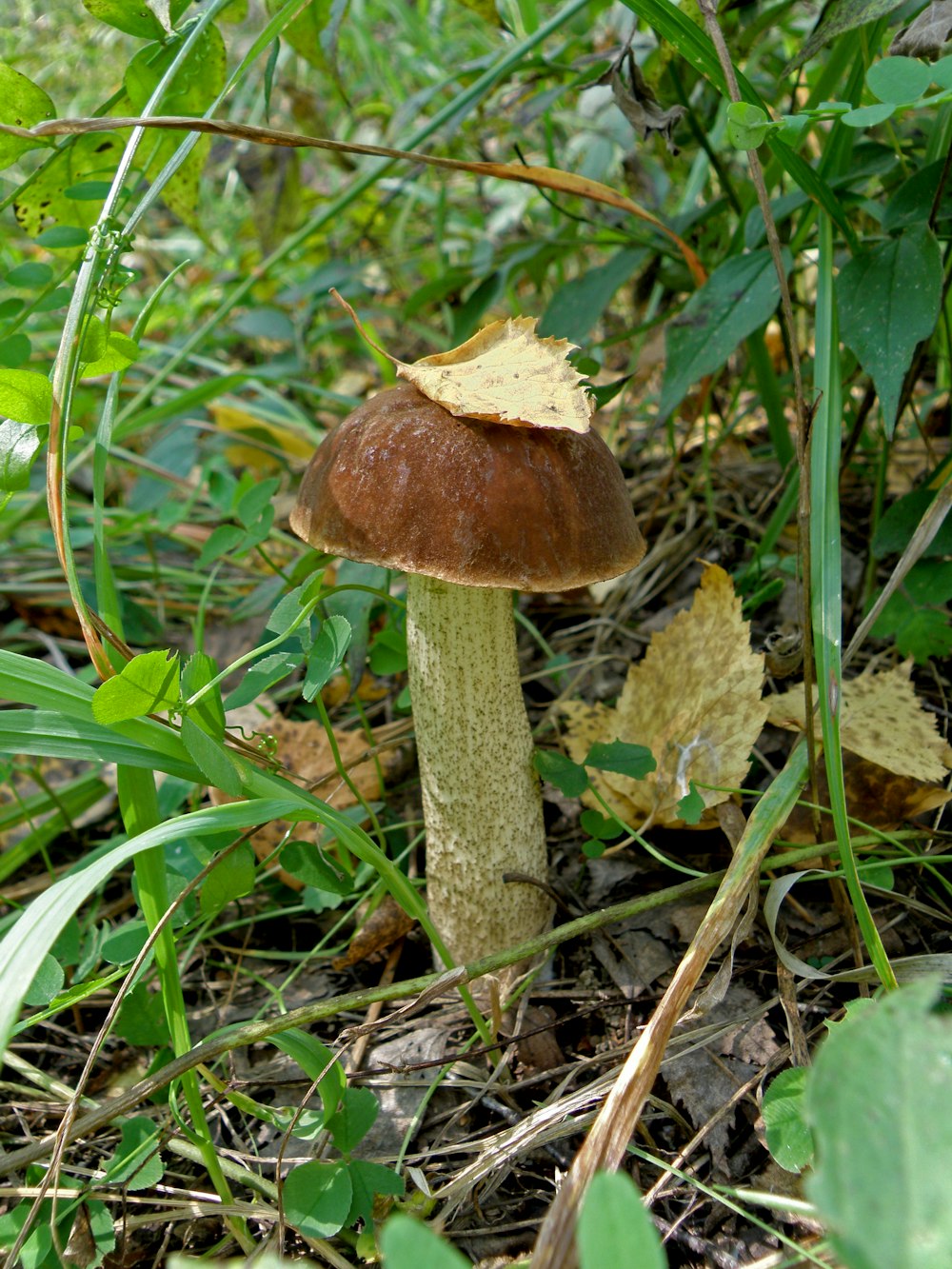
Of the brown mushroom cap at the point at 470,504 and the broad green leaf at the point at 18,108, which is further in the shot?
the broad green leaf at the point at 18,108

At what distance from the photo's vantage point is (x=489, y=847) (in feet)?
5.19

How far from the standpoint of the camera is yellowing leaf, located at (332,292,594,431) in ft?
3.88

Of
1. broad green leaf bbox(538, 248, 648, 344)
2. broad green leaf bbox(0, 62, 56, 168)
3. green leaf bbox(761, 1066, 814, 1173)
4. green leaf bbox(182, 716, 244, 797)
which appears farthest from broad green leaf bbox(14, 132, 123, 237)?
green leaf bbox(761, 1066, 814, 1173)

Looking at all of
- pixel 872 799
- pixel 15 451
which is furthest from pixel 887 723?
pixel 15 451

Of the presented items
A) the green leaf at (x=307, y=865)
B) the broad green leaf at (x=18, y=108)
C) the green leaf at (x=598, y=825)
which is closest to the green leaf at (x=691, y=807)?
the green leaf at (x=598, y=825)

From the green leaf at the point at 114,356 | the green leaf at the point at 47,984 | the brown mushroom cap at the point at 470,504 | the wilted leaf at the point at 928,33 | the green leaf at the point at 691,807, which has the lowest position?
the green leaf at the point at 691,807

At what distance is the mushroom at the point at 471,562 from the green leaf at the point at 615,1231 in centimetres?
72

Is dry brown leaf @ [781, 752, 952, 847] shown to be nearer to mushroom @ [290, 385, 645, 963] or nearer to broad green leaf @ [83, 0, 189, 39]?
mushroom @ [290, 385, 645, 963]

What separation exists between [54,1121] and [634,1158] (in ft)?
2.98

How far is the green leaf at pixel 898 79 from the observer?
3.90 ft

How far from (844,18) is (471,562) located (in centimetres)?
94

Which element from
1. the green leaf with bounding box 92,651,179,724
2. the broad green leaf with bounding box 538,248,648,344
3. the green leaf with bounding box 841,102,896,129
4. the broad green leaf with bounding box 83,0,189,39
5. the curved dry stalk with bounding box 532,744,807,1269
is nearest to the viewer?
the curved dry stalk with bounding box 532,744,807,1269

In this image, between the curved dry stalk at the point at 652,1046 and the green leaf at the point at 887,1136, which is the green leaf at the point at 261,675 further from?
the green leaf at the point at 887,1136

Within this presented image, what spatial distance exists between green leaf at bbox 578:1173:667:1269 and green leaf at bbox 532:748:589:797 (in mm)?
924
